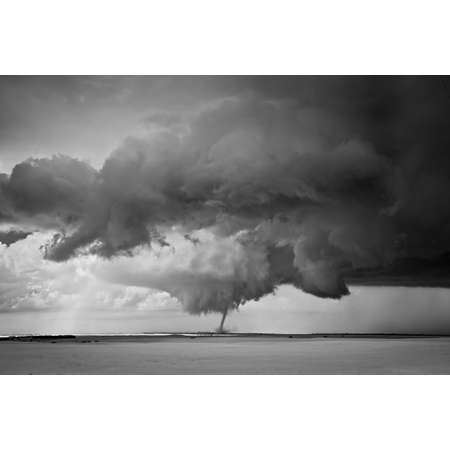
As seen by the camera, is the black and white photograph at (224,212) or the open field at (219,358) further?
the black and white photograph at (224,212)

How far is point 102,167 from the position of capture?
8.88 metres

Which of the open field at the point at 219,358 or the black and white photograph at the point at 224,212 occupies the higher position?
the black and white photograph at the point at 224,212

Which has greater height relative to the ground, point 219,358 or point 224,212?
point 224,212

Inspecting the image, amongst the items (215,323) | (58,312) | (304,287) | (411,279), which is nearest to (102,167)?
(58,312)

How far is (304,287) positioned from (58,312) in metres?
3.99

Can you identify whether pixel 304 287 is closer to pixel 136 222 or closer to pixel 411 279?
pixel 411 279

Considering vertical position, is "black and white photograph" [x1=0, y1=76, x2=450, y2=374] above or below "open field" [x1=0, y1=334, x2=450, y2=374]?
above

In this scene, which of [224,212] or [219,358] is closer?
[219,358]

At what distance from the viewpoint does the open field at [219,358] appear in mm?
7137

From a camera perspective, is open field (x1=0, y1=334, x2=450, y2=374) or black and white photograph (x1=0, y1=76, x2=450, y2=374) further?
black and white photograph (x1=0, y1=76, x2=450, y2=374)

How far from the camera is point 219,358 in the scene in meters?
8.35

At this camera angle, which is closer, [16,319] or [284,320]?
[16,319]

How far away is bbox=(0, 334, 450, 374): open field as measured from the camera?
714cm
